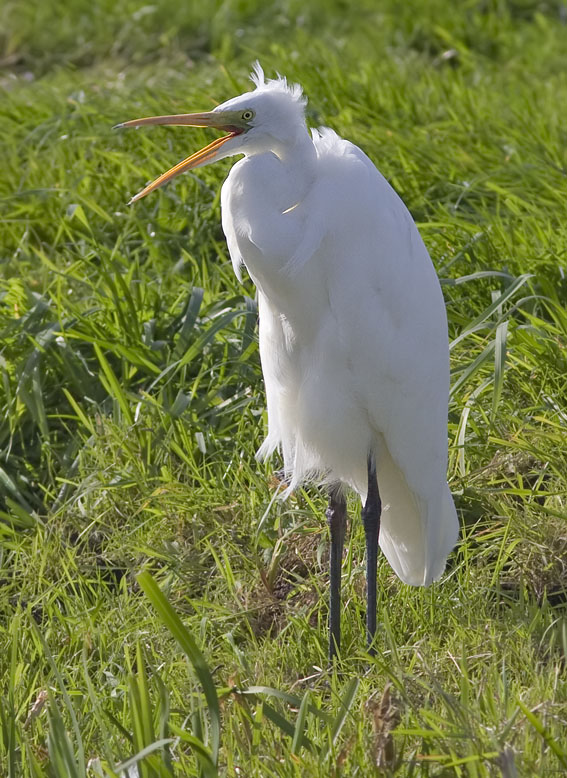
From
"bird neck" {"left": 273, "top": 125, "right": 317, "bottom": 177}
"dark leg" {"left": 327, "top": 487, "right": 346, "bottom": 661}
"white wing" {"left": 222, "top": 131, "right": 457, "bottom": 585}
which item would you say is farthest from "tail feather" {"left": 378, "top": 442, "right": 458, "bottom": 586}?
"bird neck" {"left": 273, "top": 125, "right": 317, "bottom": 177}

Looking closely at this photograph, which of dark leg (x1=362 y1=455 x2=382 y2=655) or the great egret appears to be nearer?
the great egret

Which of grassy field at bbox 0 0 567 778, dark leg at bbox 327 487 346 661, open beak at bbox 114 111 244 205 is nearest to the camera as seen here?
grassy field at bbox 0 0 567 778

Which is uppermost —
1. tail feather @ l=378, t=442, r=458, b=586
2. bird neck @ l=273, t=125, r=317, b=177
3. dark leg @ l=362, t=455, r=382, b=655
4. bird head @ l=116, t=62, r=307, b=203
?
bird head @ l=116, t=62, r=307, b=203

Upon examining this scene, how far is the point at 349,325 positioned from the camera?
8.06 feet

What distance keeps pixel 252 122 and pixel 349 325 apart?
1.57 ft

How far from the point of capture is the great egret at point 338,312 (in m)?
2.39

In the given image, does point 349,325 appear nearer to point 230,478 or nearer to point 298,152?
point 298,152

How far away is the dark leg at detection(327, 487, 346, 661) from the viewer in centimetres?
254

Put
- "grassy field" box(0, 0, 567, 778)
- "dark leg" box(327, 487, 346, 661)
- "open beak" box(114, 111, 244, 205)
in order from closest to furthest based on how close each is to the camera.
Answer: "grassy field" box(0, 0, 567, 778) → "open beak" box(114, 111, 244, 205) → "dark leg" box(327, 487, 346, 661)

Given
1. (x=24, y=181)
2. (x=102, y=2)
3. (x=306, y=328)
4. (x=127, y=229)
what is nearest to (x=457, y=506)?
(x=306, y=328)

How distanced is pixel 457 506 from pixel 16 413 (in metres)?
1.32

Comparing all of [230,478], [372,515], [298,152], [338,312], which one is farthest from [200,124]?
[230,478]

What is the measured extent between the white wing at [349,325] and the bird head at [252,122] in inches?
1.7

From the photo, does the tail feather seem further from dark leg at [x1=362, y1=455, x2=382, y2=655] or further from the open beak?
the open beak
